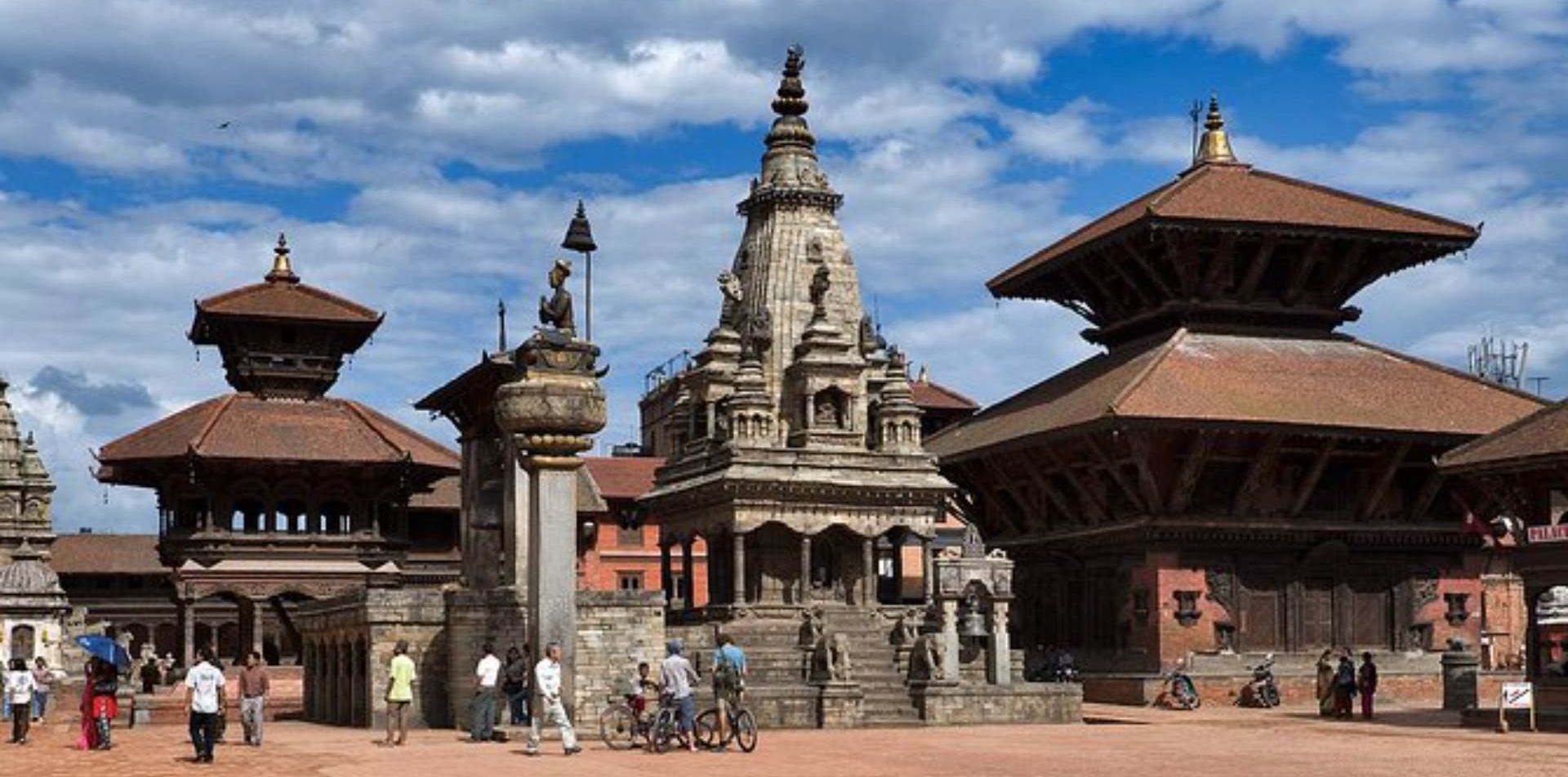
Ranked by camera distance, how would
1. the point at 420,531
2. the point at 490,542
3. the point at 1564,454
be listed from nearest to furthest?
the point at 1564,454
the point at 490,542
the point at 420,531

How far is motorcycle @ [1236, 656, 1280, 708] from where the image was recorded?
44.8m

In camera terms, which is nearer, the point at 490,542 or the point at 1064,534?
the point at 490,542

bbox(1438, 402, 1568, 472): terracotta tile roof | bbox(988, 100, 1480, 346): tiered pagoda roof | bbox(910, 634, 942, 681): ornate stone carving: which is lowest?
bbox(910, 634, 942, 681): ornate stone carving

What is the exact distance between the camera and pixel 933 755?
92.1 feet

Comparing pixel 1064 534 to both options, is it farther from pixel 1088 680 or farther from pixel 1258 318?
pixel 1258 318

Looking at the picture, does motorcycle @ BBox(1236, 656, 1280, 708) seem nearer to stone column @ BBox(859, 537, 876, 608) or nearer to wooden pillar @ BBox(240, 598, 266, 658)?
stone column @ BBox(859, 537, 876, 608)

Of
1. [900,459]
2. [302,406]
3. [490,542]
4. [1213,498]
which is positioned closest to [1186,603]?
[1213,498]

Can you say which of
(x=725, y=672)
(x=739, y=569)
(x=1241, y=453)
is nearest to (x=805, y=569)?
(x=739, y=569)

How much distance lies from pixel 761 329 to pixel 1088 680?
12.6 meters

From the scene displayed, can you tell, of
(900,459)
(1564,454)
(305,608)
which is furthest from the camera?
(900,459)

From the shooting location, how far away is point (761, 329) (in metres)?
52.4

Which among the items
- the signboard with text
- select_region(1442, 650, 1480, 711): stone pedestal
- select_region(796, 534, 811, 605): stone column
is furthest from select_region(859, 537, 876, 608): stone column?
the signboard with text

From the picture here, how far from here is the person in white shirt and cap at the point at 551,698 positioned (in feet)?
89.4

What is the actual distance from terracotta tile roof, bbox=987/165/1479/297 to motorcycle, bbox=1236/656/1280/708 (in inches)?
442
